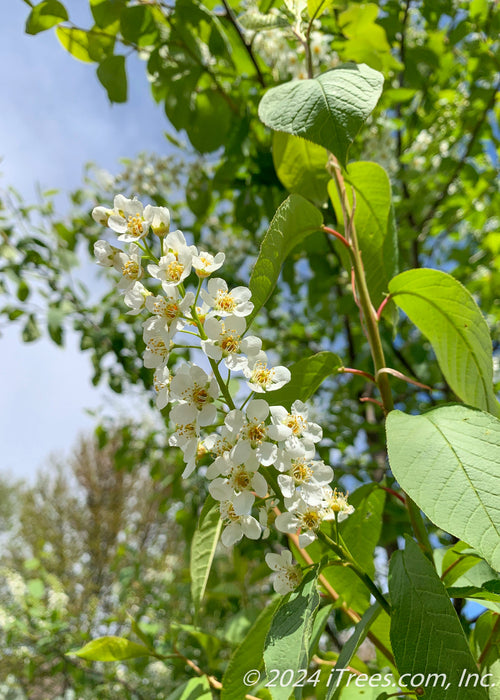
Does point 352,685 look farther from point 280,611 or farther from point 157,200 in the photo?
point 157,200

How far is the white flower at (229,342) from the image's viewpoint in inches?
21.5

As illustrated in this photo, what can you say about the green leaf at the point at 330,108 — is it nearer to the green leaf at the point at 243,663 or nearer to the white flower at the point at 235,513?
the white flower at the point at 235,513

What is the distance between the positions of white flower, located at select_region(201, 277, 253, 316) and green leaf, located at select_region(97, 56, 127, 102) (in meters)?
0.75

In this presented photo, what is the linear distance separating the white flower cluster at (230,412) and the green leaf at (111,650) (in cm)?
40

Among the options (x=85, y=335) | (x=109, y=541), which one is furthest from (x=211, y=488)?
(x=109, y=541)

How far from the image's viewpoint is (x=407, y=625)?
0.51 meters

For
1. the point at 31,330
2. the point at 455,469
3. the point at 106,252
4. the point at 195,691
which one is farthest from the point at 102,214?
the point at 31,330

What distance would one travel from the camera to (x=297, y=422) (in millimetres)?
582

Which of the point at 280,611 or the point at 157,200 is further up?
the point at 157,200

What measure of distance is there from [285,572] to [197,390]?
0.80 feet

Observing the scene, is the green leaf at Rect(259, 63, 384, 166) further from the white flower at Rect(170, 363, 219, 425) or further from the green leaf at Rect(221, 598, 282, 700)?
the green leaf at Rect(221, 598, 282, 700)

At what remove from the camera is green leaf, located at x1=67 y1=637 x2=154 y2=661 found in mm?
828

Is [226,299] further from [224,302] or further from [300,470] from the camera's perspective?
[300,470]

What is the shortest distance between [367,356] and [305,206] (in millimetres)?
1133
